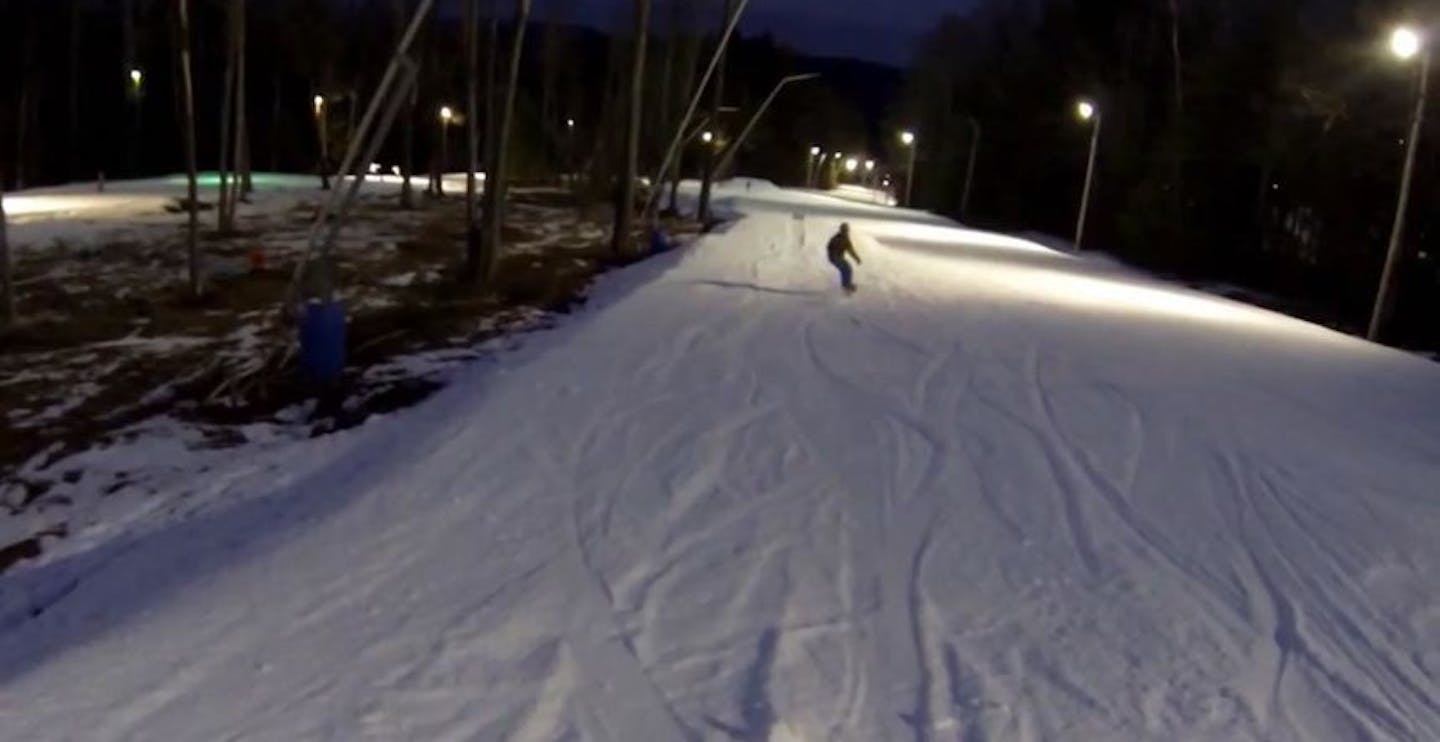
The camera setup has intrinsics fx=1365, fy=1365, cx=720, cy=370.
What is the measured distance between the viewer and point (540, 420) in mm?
11516

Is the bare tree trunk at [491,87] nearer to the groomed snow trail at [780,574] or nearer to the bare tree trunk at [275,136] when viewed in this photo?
the groomed snow trail at [780,574]

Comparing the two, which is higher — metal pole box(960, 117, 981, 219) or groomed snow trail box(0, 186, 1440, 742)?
metal pole box(960, 117, 981, 219)

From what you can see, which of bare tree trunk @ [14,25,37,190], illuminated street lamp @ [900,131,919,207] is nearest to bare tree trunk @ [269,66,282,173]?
bare tree trunk @ [14,25,37,190]

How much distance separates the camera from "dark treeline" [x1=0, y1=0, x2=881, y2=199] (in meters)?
56.3

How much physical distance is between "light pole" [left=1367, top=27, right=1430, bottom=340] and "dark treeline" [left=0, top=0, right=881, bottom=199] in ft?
99.2

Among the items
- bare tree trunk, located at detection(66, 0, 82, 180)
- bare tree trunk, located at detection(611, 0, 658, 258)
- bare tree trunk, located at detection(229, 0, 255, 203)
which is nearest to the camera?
bare tree trunk, located at detection(611, 0, 658, 258)

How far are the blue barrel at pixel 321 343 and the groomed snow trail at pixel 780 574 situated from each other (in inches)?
60.7

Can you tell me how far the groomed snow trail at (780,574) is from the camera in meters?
6.05

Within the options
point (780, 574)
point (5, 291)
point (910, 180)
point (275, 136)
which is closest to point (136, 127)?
point (275, 136)

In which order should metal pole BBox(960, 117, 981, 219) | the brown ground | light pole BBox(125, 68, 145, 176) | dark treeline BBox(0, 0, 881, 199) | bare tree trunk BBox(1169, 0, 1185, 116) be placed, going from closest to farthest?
the brown ground
bare tree trunk BBox(1169, 0, 1185, 116)
dark treeline BBox(0, 0, 881, 199)
light pole BBox(125, 68, 145, 176)
metal pole BBox(960, 117, 981, 219)

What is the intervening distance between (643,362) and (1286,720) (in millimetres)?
9169

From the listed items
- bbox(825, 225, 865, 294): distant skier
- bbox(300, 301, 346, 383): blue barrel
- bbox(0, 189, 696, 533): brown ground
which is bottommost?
bbox(0, 189, 696, 533): brown ground

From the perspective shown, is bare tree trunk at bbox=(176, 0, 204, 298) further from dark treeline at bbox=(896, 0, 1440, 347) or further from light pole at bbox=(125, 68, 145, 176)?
light pole at bbox=(125, 68, 145, 176)

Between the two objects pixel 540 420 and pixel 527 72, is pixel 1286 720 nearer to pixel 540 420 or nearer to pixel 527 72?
pixel 540 420
